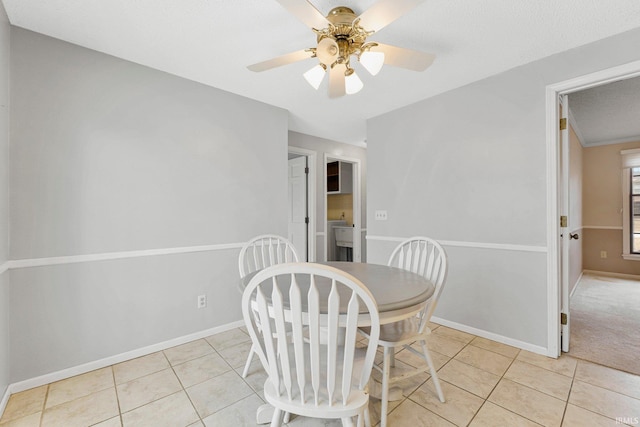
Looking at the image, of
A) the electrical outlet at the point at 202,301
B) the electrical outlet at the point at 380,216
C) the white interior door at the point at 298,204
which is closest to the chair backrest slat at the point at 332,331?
the electrical outlet at the point at 202,301

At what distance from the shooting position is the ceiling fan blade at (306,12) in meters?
1.23

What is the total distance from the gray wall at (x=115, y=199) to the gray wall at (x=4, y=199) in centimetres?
5

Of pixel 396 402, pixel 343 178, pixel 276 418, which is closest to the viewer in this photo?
pixel 276 418

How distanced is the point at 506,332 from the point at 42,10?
4.00 meters

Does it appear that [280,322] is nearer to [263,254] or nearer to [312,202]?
[263,254]

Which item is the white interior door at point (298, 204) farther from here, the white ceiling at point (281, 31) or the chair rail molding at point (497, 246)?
the chair rail molding at point (497, 246)

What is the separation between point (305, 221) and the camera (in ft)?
13.8

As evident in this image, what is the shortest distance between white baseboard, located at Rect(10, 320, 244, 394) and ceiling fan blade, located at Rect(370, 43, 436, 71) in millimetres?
2598

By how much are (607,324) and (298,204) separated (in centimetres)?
380

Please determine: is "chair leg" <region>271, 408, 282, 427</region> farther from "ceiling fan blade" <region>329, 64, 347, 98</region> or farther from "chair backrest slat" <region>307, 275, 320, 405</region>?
"ceiling fan blade" <region>329, 64, 347, 98</region>

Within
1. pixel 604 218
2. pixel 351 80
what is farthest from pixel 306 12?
pixel 604 218

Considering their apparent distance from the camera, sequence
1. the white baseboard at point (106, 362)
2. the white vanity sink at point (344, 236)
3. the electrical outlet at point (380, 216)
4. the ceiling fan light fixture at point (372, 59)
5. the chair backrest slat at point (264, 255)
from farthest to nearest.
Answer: the white vanity sink at point (344, 236) < the electrical outlet at point (380, 216) < the chair backrest slat at point (264, 255) < the white baseboard at point (106, 362) < the ceiling fan light fixture at point (372, 59)

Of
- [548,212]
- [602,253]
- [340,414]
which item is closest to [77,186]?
[340,414]

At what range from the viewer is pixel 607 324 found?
2.68 meters
